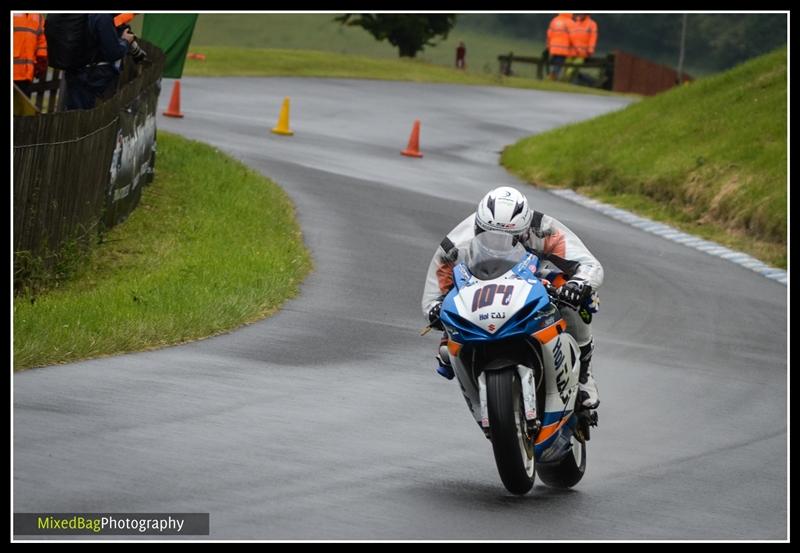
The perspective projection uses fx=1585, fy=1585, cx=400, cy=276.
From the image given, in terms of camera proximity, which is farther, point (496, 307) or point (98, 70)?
point (98, 70)

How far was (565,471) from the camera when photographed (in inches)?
369

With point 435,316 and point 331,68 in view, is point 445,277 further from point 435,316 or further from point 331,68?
point 331,68

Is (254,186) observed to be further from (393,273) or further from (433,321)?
(433,321)

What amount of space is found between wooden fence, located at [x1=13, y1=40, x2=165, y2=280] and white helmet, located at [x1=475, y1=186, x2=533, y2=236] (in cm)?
662

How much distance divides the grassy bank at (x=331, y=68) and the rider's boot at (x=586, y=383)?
29.6m

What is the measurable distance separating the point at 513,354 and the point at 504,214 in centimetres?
78

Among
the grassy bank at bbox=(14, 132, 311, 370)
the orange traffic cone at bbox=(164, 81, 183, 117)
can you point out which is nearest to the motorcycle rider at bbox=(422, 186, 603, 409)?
the grassy bank at bbox=(14, 132, 311, 370)

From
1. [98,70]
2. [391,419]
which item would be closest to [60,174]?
[98,70]

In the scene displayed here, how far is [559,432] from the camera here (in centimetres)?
896

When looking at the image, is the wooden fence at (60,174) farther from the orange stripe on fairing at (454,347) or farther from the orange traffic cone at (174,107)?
the orange traffic cone at (174,107)

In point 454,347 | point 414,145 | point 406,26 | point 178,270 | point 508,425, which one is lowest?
point 178,270

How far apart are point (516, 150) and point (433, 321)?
2173 cm

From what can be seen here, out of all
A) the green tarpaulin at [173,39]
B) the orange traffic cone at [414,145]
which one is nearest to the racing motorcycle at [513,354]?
the green tarpaulin at [173,39]

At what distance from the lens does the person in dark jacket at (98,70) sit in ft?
59.7
